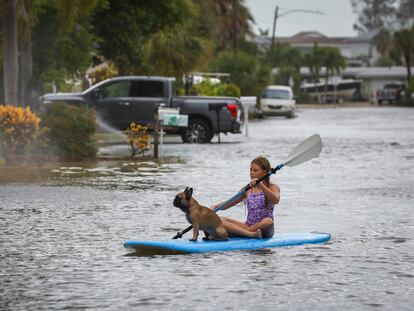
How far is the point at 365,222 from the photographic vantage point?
1606 cm

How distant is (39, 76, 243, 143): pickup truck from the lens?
36906 mm

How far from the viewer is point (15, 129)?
2689 cm

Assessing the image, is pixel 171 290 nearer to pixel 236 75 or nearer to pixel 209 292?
pixel 209 292

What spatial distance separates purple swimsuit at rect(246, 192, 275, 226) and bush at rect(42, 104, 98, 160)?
1475 centimetres

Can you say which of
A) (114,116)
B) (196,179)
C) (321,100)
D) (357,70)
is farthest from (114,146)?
(357,70)

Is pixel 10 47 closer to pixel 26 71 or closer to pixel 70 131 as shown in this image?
pixel 70 131

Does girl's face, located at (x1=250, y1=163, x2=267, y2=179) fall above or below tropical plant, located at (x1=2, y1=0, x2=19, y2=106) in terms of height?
below

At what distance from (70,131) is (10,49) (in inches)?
165

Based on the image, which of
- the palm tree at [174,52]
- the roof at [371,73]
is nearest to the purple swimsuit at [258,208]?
the palm tree at [174,52]

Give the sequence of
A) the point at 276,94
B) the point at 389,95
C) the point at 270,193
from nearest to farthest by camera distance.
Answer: the point at 270,193
the point at 276,94
the point at 389,95

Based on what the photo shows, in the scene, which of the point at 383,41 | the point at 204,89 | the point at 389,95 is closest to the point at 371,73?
the point at 389,95

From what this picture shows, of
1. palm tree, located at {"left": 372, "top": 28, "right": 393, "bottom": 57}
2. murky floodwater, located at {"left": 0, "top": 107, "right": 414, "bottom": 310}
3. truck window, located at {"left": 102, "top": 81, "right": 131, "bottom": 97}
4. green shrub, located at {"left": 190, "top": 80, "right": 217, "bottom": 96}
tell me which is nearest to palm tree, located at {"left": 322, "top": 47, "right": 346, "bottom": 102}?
palm tree, located at {"left": 372, "top": 28, "right": 393, "bottom": 57}

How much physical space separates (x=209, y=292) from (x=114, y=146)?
24789mm

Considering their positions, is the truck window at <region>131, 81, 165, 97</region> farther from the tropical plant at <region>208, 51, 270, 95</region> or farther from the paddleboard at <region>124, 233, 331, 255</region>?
the tropical plant at <region>208, 51, 270, 95</region>
